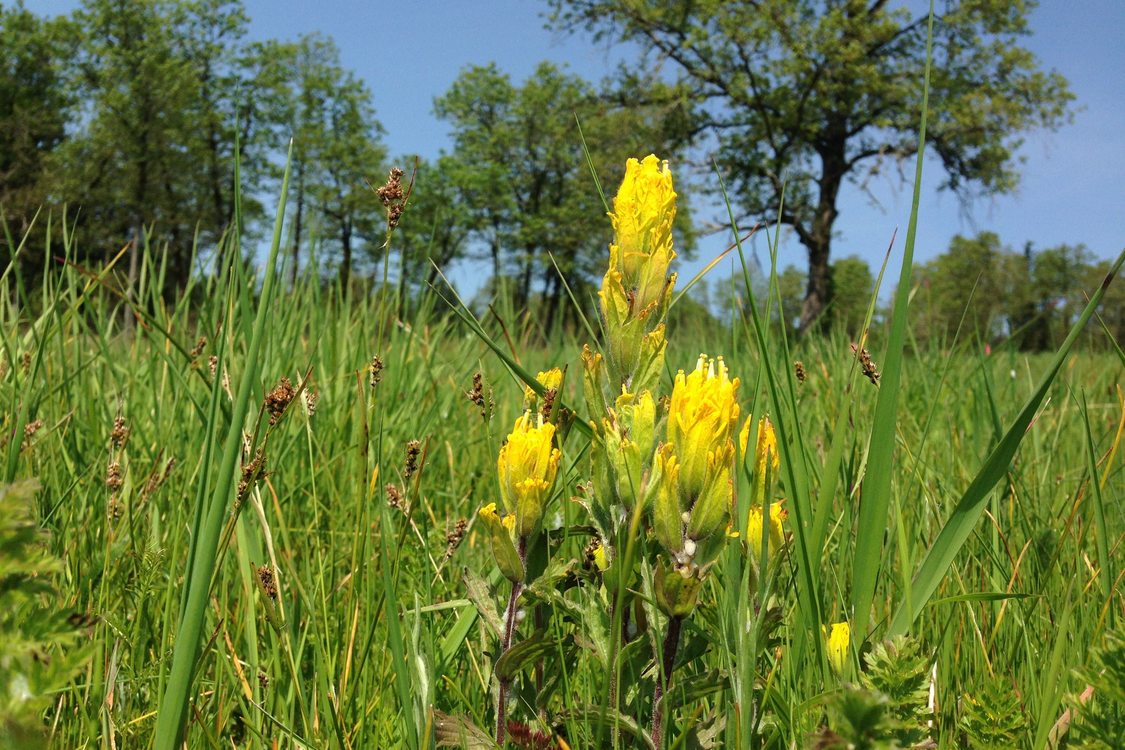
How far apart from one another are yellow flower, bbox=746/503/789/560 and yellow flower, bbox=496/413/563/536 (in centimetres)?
27

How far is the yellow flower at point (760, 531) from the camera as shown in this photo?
1.03 meters

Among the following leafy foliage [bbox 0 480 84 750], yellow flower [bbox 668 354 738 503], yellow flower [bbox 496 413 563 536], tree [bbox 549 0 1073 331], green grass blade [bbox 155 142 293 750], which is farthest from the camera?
tree [bbox 549 0 1073 331]

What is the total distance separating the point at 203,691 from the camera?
4.69 feet

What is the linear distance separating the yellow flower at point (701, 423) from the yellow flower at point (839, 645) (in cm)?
24

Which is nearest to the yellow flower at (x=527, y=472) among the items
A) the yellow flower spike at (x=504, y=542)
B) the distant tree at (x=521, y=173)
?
the yellow flower spike at (x=504, y=542)

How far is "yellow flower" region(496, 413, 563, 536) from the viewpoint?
37.9 inches

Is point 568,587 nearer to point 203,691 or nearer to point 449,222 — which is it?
point 203,691

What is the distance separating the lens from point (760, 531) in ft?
3.40

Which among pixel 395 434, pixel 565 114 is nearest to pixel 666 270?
pixel 395 434

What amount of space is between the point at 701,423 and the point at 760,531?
26cm

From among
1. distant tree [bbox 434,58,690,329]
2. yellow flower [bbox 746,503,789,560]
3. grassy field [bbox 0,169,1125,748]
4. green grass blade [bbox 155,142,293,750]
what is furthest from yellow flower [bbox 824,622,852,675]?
distant tree [bbox 434,58,690,329]

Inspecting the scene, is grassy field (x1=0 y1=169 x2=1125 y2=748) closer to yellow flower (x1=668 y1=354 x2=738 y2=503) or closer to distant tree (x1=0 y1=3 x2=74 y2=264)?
yellow flower (x1=668 y1=354 x2=738 y2=503)

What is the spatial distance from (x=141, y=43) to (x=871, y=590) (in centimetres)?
4409

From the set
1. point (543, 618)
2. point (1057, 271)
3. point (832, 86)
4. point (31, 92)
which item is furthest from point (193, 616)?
point (1057, 271)
